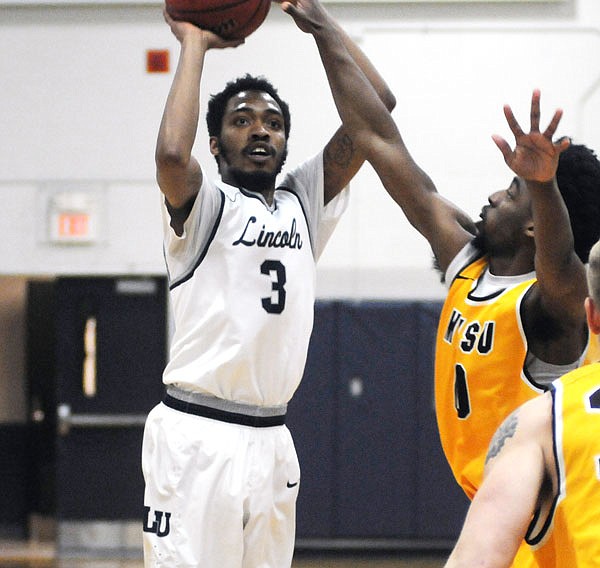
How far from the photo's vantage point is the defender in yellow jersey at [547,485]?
1.60 metres

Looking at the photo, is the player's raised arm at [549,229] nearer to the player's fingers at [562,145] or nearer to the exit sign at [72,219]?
the player's fingers at [562,145]

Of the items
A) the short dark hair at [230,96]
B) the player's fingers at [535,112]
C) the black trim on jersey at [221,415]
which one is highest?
the short dark hair at [230,96]

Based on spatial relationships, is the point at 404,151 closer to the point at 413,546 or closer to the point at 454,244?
the point at 454,244

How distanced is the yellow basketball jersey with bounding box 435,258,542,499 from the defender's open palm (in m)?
0.54

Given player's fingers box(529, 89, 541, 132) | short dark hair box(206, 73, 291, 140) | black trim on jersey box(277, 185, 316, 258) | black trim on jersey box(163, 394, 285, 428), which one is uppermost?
short dark hair box(206, 73, 291, 140)

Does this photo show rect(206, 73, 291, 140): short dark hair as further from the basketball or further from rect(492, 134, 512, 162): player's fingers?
rect(492, 134, 512, 162): player's fingers

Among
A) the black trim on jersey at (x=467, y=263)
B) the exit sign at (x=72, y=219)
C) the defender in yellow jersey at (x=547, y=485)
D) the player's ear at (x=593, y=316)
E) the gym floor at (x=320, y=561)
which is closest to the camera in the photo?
the defender in yellow jersey at (x=547, y=485)

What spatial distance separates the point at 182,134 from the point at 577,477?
174 centimetres

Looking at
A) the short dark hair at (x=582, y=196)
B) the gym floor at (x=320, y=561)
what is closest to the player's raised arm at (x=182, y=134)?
the short dark hair at (x=582, y=196)

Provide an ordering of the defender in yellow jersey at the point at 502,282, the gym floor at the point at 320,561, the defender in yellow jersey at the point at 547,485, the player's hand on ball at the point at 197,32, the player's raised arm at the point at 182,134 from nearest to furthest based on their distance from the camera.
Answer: the defender in yellow jersey at the point at 547,485 → the defender in yellow jersey at the point at 502,282 → the player's raised arm at the point at 182,134 → the player's hand on ball at the point at 197,32 → the gym floor at the point at 320,561

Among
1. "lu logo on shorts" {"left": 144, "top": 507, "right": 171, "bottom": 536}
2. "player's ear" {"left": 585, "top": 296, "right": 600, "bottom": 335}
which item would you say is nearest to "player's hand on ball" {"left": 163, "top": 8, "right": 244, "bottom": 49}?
"lu logo on shorts" {"left": 144, "top": 507, "right": 171, "bottom": 536}

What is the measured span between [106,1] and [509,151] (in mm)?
6186

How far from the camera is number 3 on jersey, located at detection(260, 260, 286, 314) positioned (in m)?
3.12

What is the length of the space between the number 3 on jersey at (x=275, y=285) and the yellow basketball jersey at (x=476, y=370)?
0.55 m
